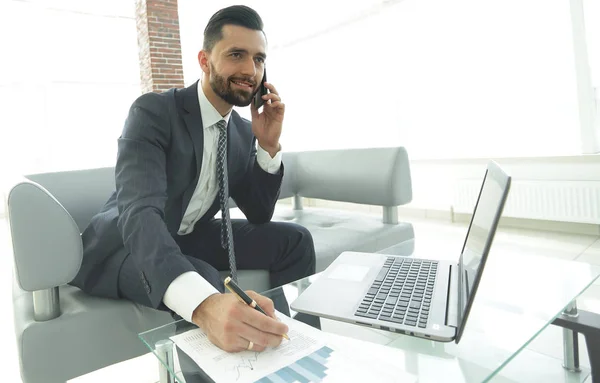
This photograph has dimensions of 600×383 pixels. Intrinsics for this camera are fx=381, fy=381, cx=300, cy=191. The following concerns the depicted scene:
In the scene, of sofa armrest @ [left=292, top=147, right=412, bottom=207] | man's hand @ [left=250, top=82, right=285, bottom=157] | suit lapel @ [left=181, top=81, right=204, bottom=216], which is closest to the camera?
suit lapel @ [left=181, top=81, right=204, bottom=216]

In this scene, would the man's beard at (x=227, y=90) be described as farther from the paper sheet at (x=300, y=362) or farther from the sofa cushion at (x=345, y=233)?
the paper sheet at (x=300, y=362)

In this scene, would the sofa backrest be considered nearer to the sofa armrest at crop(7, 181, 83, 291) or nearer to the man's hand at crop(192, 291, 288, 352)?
the sofa armrest at crop(7, 181, 83, 291)

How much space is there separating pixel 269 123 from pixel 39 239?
2.68 ft

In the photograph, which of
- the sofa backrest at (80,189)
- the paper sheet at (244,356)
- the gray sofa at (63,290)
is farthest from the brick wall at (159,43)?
the paper sheet at (244,356)

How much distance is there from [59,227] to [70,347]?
0.35 meters

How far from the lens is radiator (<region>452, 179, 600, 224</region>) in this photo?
3242mm

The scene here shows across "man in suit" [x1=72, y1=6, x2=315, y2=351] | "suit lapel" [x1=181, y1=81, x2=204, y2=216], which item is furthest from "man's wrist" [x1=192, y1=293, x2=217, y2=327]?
"suit lapel" [x1=181, y1=81, x2=204, y2=216]

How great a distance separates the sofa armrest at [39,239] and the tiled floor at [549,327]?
0.74 m

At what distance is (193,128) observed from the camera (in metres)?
1.28

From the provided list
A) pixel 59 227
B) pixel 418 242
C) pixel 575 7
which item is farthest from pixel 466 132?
pixel 59 227

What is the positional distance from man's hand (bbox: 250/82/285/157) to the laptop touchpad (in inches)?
21.3

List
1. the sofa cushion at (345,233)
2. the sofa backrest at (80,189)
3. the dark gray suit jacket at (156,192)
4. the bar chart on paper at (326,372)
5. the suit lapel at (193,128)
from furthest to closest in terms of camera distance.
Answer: the sofa cushion at (345,233)
the sofa backrest at (80,189)
the suit lapel at (193,128)
the dark gray suit jacket at (156,192)
the bar chart on paper at (326,372)

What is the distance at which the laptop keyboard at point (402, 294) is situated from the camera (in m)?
0.79

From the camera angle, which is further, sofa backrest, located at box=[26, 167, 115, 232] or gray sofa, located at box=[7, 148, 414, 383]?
sofa backrest, located at box=[26, 167, 115, 232]
